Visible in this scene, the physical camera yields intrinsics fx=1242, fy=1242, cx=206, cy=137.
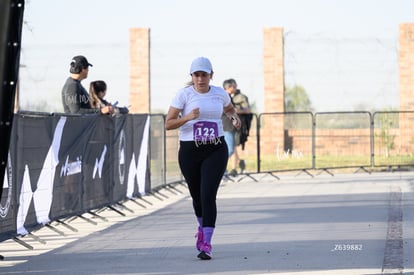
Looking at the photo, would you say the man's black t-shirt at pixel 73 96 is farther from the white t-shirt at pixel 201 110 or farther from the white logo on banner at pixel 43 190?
the white t-shirt at pixel 201 110

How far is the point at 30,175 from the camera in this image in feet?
40.8

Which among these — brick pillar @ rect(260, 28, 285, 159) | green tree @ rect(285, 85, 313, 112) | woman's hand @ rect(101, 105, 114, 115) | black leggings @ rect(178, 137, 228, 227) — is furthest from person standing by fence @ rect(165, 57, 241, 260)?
green tree @ rect(285, 85, 313, 112)

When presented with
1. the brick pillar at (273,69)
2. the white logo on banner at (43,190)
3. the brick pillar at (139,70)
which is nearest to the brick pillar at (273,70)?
the brick pillar at (273,69)

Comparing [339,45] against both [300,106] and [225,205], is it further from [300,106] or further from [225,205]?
[225,205]

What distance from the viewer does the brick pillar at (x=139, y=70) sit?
36719 mm

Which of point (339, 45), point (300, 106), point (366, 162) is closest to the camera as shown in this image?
point (366, 162)

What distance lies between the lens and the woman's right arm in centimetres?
1113

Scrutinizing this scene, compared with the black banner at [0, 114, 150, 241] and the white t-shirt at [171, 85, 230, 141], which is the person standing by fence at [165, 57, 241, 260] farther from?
the black banner at [0, 114, 150, 241]

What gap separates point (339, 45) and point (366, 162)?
974cm

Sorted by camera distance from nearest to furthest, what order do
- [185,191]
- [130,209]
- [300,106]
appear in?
[130,209] → [185,191] → [300,106]

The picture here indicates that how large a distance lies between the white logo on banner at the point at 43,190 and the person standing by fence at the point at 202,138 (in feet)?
5.79

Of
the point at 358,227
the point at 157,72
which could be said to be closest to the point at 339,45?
the point at 157,72

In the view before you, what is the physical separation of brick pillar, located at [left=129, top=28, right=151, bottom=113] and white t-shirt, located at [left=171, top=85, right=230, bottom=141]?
83.2ft

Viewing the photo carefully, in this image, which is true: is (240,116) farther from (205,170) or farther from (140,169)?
(205,170)
